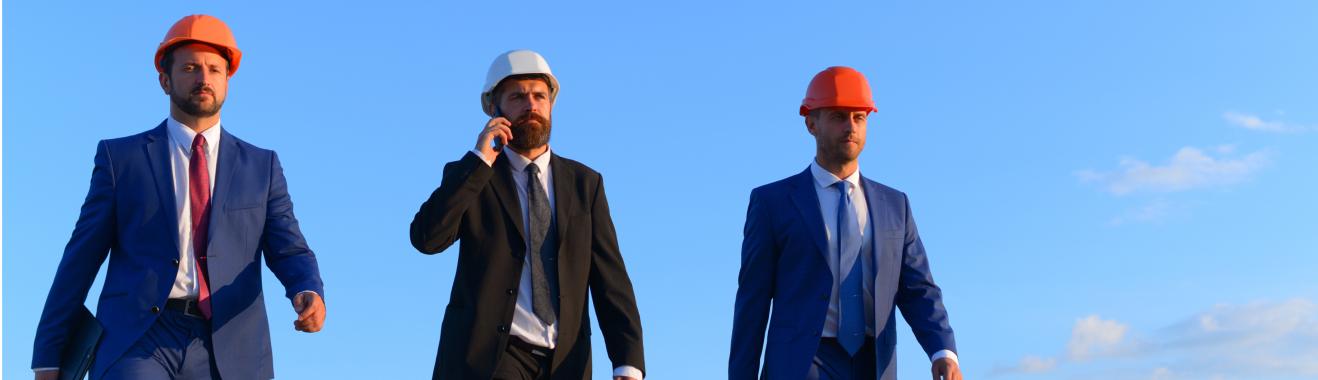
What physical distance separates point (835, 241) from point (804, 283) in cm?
39

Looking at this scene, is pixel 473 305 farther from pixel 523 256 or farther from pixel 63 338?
pixel 63 338

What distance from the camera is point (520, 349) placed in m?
7.12

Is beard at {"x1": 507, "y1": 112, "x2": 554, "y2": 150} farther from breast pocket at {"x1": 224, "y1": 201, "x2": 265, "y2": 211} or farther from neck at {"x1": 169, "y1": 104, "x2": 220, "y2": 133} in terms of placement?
neck at {"x1": 169, "y1": 104, "x2": 220, "y2": 133}

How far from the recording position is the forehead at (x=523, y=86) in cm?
762

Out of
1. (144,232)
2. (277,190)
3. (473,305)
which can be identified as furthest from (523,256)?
(144,232)

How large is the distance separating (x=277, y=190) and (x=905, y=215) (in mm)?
4556

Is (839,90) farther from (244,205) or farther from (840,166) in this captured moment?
(244,205)

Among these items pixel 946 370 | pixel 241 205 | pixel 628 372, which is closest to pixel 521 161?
pixel 628 372

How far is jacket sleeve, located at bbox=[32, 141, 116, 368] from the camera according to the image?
6.99 m

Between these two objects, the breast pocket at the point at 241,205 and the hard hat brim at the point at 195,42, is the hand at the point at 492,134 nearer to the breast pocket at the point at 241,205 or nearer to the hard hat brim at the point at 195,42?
the breast pocket at the point at 241,205

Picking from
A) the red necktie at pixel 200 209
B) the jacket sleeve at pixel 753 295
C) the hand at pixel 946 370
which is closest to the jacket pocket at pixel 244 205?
the red necktie at pixel 200 209

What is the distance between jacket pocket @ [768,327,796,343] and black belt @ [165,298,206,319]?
151 inches

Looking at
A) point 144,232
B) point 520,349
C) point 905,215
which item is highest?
point 905,215

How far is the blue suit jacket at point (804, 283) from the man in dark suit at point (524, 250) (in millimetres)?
1108
